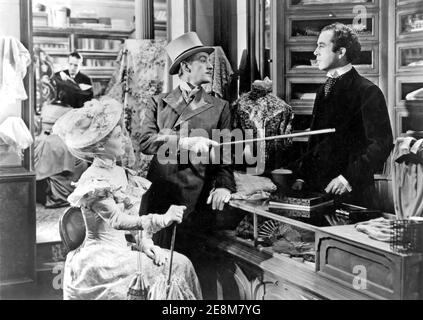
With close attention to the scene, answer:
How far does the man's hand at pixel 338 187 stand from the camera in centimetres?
287

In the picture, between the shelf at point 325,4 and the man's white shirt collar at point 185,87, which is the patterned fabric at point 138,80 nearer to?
the man's white shirt collar at point 185,87

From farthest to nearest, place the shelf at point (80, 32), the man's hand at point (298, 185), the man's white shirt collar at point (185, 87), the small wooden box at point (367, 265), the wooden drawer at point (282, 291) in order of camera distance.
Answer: the man's white shirt collar at point (185, 87) < the man's hand at point (298, 185) < the shelf at point (80, 32) < the wooden drawer at point (282, 291) < the small wooden box at point (367, 265)

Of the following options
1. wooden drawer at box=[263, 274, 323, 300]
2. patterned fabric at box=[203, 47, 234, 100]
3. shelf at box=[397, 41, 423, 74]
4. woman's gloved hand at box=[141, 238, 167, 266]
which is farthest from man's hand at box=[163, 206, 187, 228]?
shelf at box=[397, 41, 423, 74]

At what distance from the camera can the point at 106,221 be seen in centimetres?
293

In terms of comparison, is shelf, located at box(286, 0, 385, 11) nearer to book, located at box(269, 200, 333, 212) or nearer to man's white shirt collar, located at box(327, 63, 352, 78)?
man's white shirt collar, located at box(327, 63, 352, 78)

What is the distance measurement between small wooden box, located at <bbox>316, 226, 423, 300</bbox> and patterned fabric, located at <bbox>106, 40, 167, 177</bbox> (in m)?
1.11

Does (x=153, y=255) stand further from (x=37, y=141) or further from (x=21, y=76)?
(x=21, y=76)

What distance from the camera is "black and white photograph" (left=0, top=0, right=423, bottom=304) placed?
109 inches

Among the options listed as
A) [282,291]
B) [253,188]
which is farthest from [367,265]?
[253,188]

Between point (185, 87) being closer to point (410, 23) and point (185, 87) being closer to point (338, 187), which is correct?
point (338, 187)

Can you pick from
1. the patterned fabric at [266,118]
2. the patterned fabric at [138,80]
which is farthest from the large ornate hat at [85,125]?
the patterned fabric at [266,118]

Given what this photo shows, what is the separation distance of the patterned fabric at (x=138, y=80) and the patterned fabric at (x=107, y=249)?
0.20 meters

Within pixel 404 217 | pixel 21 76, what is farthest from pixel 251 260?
pixel 21 76

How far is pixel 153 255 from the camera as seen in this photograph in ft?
9.75
